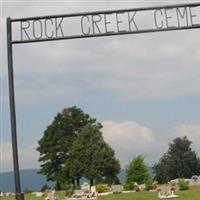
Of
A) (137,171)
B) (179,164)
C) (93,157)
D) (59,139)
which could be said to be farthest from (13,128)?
(179,164)

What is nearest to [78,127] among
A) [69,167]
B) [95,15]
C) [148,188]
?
[69,167]

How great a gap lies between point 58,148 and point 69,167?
7154mm

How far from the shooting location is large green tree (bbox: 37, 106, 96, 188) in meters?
67.3

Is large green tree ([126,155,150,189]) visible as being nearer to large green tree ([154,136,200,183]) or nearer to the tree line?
the tree line

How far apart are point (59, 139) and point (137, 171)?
20855 millimetres

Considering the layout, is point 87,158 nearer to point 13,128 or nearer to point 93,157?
point 93,157

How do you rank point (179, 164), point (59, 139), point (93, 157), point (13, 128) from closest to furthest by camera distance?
1. point (13, 128)
2. point (93, 157)
3. point (59, 139)
4. point (179, 164)

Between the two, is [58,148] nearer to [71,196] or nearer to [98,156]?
[98,156]

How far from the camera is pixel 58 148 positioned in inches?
2657

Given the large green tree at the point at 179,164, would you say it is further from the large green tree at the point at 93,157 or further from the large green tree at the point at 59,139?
the large green tree at the point at 93,157

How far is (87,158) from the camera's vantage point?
5766 cm

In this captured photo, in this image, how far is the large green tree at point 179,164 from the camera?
85938 mm

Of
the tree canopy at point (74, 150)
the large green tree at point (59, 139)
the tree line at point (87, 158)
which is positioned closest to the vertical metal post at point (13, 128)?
the tree line at point (87, 158)

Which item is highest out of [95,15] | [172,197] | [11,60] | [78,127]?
[78,127]
